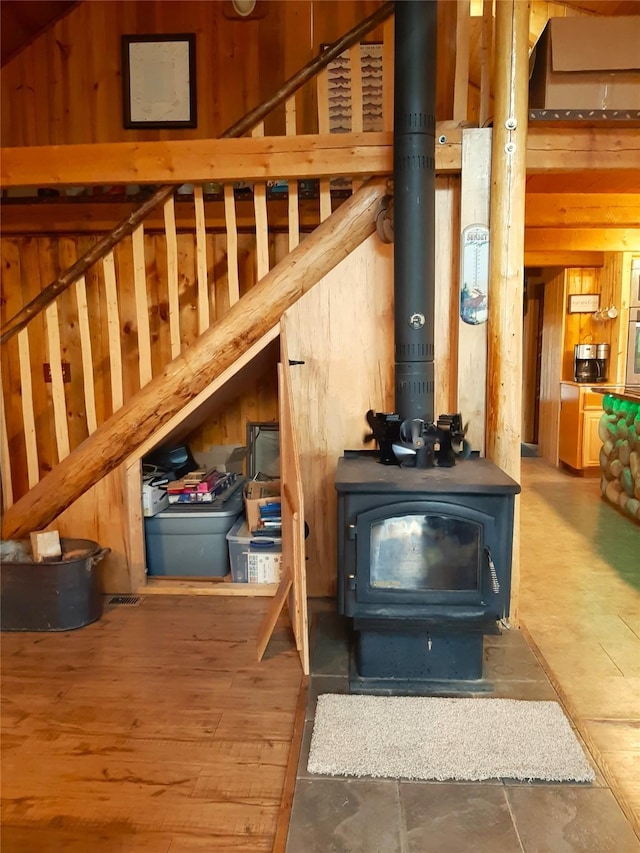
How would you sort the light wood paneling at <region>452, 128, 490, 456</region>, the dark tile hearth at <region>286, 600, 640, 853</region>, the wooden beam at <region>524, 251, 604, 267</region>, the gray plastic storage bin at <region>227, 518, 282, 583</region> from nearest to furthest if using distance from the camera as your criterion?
the dark tile hearth at <region>286, 600, 640, 853</region>, the light wood paneling at <region>452, 128, 490, 456</region>, the gray plastic storage bin at <region>227, 518, 282, 583</region>, the wooden beam at <region>524, 251, 604, 267</region>

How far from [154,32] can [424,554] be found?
3.39 meters

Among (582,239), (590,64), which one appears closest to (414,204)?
(590,64)

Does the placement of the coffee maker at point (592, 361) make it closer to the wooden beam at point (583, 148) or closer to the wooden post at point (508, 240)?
the wooden beam at point (583, 148)

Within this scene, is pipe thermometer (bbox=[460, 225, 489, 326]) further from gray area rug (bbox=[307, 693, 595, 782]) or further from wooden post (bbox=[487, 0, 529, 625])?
gray area rug (bbox=[307, 693, 595, 782])

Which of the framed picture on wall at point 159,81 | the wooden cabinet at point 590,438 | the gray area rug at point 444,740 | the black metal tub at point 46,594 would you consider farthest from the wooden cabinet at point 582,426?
the black metal tub at point 46,594

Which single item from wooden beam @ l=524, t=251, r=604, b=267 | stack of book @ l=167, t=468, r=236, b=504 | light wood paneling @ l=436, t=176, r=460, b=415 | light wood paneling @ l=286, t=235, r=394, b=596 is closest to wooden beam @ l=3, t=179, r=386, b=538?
light wood paneling @ l=286, t=235, r=394, b=596

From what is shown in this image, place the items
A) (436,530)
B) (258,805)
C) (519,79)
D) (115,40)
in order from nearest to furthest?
(258,805)
(436,530)
(519,79)
(115,40)

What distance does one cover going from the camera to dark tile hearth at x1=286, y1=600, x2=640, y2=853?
150 centimetres

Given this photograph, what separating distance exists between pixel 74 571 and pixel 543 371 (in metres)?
5.49

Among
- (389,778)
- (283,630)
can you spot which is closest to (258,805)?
(389,778)

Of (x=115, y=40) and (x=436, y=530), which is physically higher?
(x=115, y=40)

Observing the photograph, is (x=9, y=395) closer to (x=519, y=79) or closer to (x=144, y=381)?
(x=144, y=381)

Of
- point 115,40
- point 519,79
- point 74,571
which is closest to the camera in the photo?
point 519,79

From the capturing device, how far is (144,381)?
2.89 metres
